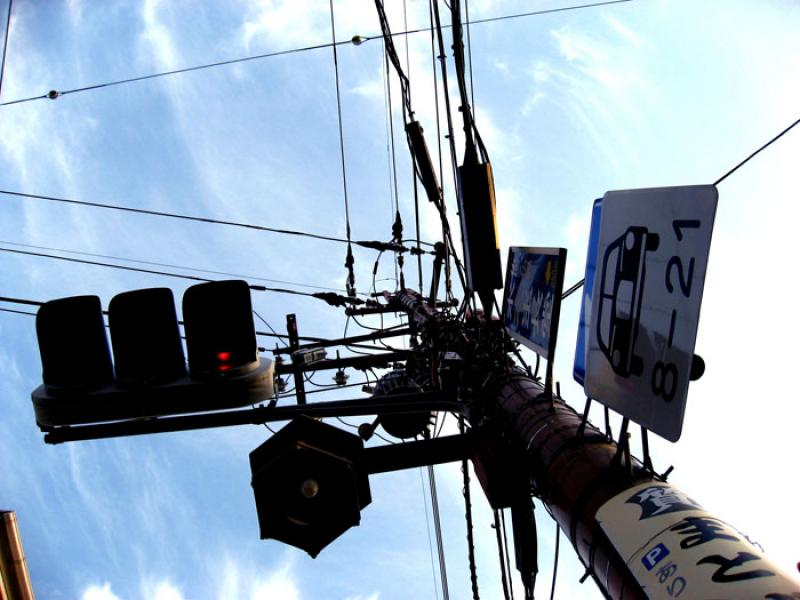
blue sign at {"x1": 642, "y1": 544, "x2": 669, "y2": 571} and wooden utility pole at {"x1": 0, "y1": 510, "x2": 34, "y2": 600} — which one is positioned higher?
blue sign at {"x1": 642, "y1": 544, "x2": 669, "y2": 571}

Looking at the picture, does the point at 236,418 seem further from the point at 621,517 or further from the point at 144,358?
the point at 621,517

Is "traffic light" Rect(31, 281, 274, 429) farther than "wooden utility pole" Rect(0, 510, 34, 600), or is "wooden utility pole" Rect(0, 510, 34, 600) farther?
"wooden utility pole" Rect(0, 510, 34, 600)

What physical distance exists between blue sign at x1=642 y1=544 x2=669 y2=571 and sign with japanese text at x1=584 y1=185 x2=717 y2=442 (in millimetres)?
449

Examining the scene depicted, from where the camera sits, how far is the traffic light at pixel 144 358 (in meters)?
2.54

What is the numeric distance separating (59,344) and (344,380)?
24.8 ft

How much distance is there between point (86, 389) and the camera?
254 cm

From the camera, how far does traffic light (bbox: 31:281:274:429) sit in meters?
2.54

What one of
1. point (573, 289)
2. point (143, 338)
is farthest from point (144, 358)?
point (573, 289)

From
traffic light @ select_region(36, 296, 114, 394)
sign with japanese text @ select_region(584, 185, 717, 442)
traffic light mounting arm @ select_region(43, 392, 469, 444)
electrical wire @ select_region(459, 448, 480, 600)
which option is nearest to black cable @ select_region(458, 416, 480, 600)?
electrical wire @ select_region(459, 448, 480, 600)

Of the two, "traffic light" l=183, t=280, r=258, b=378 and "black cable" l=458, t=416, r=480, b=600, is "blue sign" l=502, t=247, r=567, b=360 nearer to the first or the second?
"black cable" l=458, t=416, r=480, b=600

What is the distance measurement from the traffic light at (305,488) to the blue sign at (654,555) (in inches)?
69.8

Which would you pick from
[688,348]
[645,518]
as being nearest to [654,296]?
[688,348]

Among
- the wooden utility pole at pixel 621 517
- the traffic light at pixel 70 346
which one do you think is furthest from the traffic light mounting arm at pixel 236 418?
the wooden utility pole at pixel 621 517

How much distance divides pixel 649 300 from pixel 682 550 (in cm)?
98
